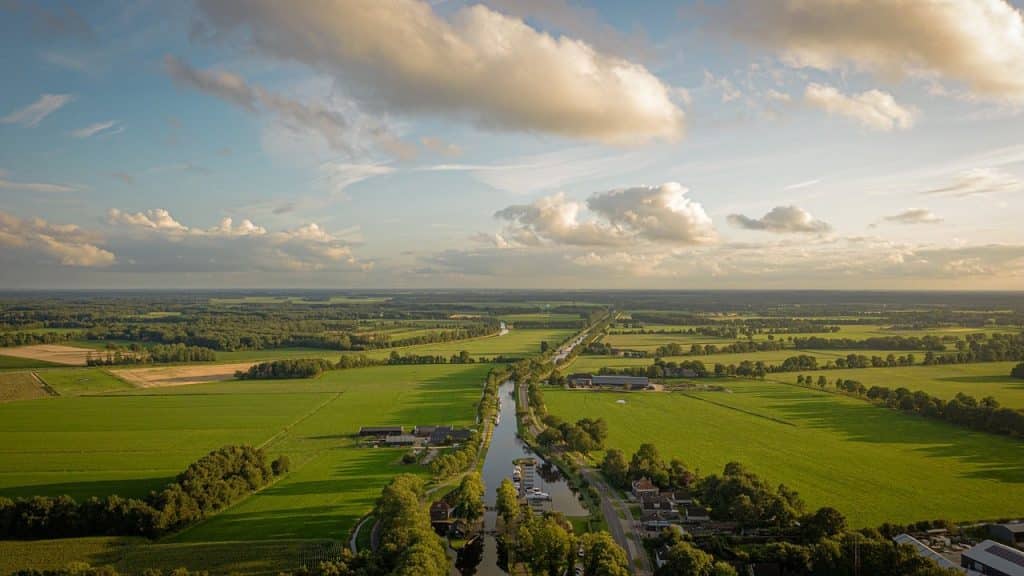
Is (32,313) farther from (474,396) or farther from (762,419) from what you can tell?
(762,419)

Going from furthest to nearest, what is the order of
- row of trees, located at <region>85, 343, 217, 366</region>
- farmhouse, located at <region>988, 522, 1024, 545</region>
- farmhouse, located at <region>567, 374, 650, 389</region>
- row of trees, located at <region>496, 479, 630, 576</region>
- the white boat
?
row of trees, located at <region>85, 343, 217, 366</region> < farmhouse, located at <region>567, 374, 650, 389</region> < the white boat < farmhouse, located at <region>988, 522, 1024, 545</region> < row of trees, located at <region>496, 479, 630, 576</region>

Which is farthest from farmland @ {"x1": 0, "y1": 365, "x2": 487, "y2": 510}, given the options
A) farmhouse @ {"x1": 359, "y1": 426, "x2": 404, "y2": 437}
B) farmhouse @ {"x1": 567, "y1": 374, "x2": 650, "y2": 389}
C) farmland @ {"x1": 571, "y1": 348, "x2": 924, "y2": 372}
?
farmland @ {"x1": 571, "y1": 348, "x2": 924, "y2": 372}

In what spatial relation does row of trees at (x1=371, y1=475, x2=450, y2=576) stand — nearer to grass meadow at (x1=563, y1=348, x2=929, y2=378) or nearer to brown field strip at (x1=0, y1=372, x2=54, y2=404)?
brown field strip at (x1=0, y1=372, x2=54, y2=404)

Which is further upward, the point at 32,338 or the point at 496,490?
the point at 32,338

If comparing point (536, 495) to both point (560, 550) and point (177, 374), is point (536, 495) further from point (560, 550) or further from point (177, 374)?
point (177, 374)

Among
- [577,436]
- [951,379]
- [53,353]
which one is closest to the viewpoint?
[577,436]

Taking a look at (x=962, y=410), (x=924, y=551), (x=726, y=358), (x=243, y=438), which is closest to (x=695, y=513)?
(x=924, y=551)

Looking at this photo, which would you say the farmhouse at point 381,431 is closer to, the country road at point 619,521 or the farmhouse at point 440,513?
the country road at point 619,521
